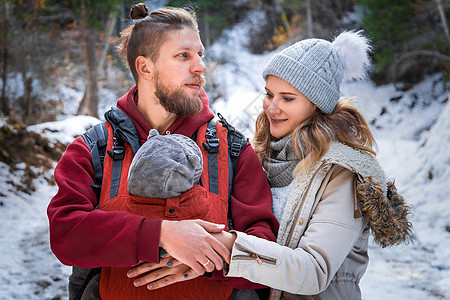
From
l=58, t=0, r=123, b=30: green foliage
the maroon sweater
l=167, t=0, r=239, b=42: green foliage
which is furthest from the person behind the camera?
l=167, t=0, r=239, b=42: green foliage

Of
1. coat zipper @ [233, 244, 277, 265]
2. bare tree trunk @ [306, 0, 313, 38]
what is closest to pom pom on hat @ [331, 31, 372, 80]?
coat zipper @ [233, 244, 277, 265]

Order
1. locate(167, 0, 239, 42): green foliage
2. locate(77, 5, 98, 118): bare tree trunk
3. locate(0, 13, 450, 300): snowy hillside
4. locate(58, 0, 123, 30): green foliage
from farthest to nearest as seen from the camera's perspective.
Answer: locate(167, 0, 239, 42): green foliage
locate(77, 5, 98, 118): bare tree trunk
locate(58, 0, 123, 30): green foliage
locate(0, 13, 450, 300): snowy hillside

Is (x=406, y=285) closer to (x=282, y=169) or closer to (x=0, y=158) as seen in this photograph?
(x=282, y=169)

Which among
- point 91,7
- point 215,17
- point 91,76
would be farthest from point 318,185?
point 215,17

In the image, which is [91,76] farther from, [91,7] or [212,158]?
[212,158]

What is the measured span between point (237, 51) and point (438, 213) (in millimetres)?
12638

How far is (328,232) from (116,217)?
96 cm

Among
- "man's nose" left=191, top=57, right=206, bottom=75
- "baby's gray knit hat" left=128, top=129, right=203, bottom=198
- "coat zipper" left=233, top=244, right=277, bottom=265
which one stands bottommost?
"coat zipper" left=233, top=244, right=277, bottom=265

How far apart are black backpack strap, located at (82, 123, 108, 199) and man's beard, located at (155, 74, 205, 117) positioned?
0.35 metres

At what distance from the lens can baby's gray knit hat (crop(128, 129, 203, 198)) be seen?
174cm

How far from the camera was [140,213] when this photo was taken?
5.97 ft

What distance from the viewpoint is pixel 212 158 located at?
2098 millimetres

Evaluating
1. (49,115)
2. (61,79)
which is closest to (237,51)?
(61,79)

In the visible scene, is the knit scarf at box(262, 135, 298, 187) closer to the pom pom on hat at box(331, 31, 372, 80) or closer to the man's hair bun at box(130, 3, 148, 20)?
the pom pom on hat at box(331, 31, 372, 80)
